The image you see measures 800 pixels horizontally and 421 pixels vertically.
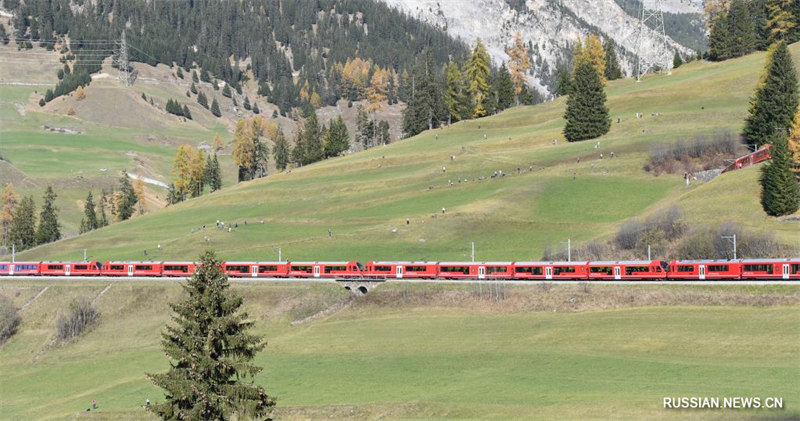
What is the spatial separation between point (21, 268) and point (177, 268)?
25.3 meters

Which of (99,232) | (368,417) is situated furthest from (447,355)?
(99,232)

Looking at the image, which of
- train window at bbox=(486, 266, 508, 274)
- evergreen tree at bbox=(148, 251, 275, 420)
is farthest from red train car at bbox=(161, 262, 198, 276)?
evergreen tree at bbox=(148, 251, 275, 420)

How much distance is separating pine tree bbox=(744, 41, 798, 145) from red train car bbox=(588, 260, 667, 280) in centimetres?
5411

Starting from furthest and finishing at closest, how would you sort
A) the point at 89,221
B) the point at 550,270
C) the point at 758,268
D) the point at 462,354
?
the point at 89,221
the point at 550,270
the point at 758,268
the point at 462,354

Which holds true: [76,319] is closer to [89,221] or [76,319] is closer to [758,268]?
[758,268]

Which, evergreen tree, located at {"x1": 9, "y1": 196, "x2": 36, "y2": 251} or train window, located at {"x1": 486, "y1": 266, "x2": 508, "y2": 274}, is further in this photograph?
evergreen tree, located at {"x1": 9, "y1": 196, "x2": 36, "y2": 251}

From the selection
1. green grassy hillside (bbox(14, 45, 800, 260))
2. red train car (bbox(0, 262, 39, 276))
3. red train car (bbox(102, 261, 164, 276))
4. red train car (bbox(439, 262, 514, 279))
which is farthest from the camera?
red train car (bbox(0, 262, 39, 276))

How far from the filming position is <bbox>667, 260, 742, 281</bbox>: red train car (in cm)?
8362

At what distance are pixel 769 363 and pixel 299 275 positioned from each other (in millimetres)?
57447

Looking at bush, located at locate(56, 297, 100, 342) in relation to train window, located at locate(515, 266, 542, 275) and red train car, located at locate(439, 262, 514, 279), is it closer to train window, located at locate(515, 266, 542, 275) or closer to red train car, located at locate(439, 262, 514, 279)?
red train car, located at locate(439, 262, 514, 279)

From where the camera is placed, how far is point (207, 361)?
43.2m

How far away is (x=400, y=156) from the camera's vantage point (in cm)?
17488

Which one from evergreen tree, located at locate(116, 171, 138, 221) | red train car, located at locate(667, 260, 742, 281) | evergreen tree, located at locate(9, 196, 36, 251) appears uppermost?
evergreen tree, located at locate(116, 171, 138, 221)

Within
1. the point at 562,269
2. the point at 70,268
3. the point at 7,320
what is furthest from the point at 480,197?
the point at 7,320
